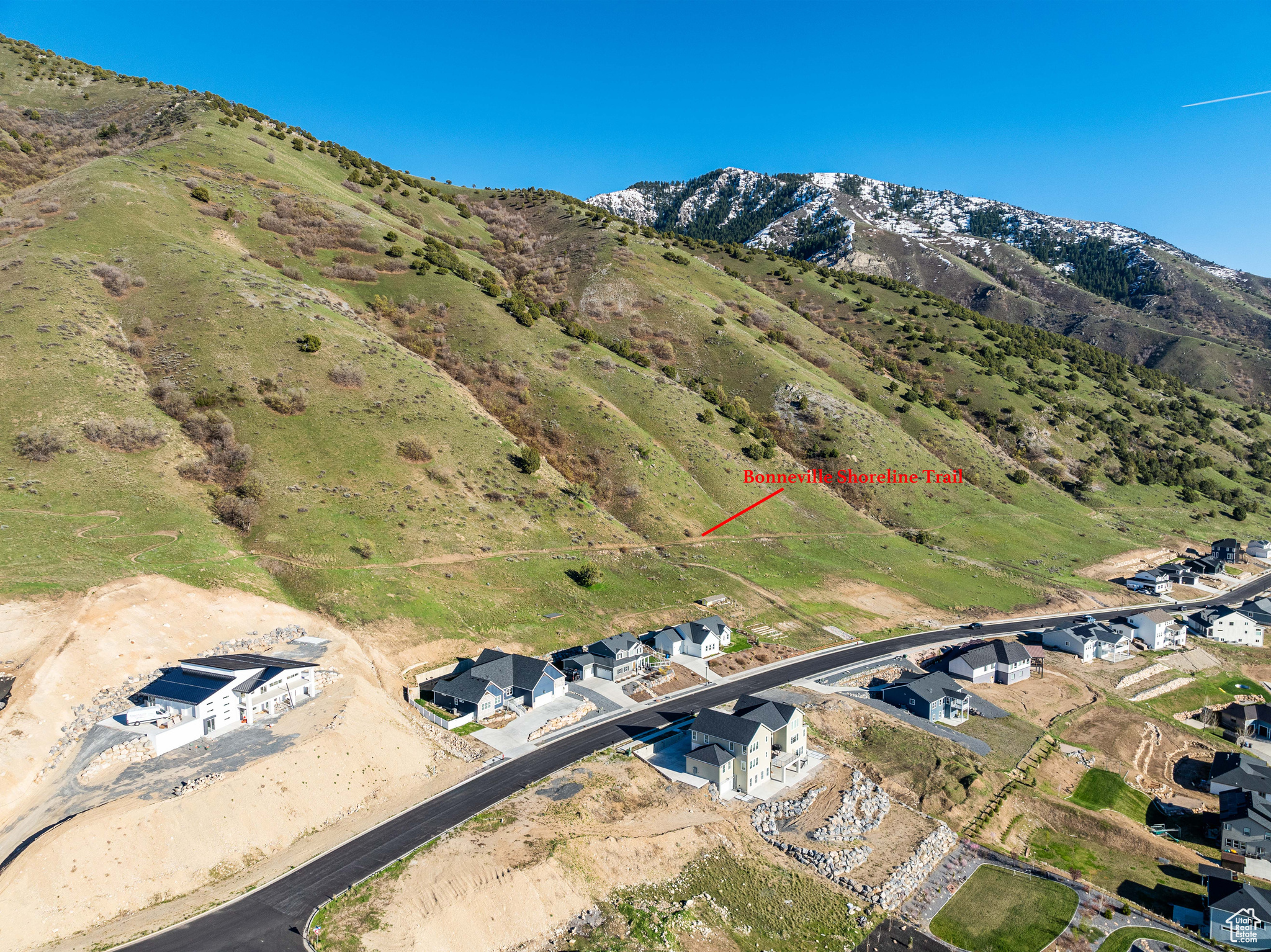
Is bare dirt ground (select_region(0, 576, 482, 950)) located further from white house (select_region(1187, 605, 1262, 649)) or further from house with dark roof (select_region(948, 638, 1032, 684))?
white house (select_region(1187, 605, 1262, 649))

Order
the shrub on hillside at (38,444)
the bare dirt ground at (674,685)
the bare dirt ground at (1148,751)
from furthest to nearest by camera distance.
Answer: the shrub on hillside at (38,444) → the bare dirt ground at (674,685) → the bare dirt ground at (1148,751)

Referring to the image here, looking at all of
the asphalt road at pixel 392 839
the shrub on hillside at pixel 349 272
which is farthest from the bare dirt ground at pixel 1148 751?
the shrub on hillside at pixel 349 272

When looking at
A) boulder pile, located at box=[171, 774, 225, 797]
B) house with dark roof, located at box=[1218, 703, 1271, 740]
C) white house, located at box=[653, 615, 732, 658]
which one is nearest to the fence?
boulder pile, located at box=[171, 774, 225, 797]

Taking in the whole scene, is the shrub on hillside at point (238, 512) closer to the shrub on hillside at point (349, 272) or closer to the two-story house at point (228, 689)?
the two-story house at point (228, 689)

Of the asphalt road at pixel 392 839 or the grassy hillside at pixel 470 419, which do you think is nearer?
the asphalt road at pixel 392 839

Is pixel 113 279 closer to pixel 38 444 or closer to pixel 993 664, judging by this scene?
pixel 38 444

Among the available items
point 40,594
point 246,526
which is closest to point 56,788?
point 40,594

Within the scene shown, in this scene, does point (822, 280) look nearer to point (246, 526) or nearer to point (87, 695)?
point (246, 526)
